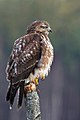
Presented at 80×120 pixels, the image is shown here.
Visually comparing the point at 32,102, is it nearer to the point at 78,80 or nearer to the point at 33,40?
the point at 33,40

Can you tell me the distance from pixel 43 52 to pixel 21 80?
0.31 metres

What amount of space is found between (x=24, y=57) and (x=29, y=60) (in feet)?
0.32

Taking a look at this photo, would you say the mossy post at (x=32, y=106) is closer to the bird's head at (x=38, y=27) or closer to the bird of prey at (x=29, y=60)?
the bird of prey at (x=29, y=60)

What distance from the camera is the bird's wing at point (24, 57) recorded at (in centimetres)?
342

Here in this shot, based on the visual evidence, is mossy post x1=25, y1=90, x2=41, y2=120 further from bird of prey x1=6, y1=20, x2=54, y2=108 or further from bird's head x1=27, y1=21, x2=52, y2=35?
bird's head x1=27, y1=21, x2=52, y2=35

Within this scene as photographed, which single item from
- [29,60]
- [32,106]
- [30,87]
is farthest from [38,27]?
[32,106]

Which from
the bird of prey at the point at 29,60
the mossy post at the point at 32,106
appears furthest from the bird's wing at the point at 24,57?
the mossy post at the point at 32,106

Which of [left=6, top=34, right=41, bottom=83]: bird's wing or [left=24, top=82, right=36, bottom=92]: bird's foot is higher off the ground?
[left=6, top=34, right=41, bottom=83]: bird's wing

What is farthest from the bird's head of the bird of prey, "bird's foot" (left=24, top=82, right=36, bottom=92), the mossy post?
the mossy post

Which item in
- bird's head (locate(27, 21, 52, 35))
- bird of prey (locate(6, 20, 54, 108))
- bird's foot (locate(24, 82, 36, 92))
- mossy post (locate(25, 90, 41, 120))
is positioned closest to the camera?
mossy post (locate(25, 90, 41, 120))

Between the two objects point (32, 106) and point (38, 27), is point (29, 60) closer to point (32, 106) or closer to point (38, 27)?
point (38, 27)

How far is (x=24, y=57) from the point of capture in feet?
11.5

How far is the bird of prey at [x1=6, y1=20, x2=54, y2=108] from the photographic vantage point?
3.41 meters

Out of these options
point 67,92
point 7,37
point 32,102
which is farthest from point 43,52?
point 7,37
